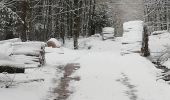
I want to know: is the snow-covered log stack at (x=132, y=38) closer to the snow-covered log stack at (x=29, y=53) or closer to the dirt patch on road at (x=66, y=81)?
the dirt patch on road at (x=66, y=81)

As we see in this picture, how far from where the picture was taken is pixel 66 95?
12.0 meters

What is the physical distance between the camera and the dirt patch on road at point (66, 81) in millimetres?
12031

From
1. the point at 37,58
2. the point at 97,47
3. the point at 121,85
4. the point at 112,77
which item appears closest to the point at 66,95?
the point at 121,85

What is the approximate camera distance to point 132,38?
3031 cm

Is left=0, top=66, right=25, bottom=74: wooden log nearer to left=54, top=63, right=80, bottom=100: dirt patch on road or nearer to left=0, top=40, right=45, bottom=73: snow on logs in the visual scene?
left=54, top=63, right=80, bottom=100: dirt patch on road

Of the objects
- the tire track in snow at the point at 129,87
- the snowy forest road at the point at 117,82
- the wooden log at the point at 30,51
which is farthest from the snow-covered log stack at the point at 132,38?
the tire track in snow at the point at 129,87

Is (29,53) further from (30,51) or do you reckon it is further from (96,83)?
(96,83)

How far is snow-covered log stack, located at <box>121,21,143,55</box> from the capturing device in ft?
88.6

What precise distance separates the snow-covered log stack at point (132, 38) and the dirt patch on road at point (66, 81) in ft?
26.1

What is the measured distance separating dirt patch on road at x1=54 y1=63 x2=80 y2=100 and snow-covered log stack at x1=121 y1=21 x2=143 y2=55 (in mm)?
7962

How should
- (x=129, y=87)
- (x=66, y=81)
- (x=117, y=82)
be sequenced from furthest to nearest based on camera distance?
(x=66, y=81) → (x=117, y=82) → (x=129, y=87)

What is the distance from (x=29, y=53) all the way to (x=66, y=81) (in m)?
3.97

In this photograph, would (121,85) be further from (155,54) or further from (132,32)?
(132,32)

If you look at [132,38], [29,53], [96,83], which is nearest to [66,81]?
[96,83]
